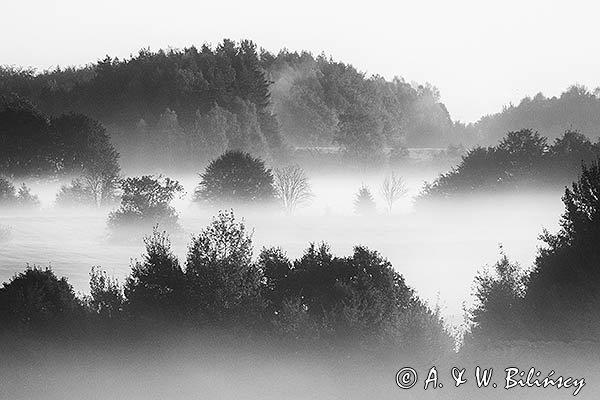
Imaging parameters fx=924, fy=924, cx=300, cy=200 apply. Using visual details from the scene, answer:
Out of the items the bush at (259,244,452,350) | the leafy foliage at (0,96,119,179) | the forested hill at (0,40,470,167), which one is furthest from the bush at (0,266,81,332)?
the forested hill at (0,40,470,167)

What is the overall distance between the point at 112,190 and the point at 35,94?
10.3 m

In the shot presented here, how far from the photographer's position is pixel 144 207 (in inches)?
1275

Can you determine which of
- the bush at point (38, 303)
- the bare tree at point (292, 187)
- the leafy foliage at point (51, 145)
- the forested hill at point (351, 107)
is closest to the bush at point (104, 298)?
the bush at point (38, 303)

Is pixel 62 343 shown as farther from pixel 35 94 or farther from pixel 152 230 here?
pixel 35 94

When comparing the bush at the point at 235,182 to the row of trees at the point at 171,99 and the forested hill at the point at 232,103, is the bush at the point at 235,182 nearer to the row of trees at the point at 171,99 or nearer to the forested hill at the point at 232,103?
the row of trees at the point at 171,99

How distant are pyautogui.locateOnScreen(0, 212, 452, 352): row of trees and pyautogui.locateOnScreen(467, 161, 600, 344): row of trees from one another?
166cm

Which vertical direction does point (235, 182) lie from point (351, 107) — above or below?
below

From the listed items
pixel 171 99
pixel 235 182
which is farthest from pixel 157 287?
pixel 171 99

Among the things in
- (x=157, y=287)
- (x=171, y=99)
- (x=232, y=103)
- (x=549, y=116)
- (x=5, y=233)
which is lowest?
(x=157, y=287)

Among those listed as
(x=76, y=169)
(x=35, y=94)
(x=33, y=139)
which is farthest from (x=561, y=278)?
(x=35, y=94)

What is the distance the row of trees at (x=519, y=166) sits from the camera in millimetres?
38875

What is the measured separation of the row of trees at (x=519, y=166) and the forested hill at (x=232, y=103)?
34.0 ft

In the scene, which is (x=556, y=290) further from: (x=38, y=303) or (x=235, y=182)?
(x=235, y=182)

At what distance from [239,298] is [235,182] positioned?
12529 mm
